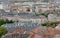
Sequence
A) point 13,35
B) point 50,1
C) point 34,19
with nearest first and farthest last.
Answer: point 13,35
point 34,19
point 50,1

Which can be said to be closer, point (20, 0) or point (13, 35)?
point (13, 35)

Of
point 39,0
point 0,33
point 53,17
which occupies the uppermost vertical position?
point 0,33

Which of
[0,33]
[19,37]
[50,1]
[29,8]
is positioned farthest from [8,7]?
[19,37]

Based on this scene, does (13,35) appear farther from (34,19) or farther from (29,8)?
(29,8)

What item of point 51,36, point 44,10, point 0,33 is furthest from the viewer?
point 44,10

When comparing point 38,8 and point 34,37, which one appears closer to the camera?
point 34,37

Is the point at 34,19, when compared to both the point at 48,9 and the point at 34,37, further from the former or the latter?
the point at 34,37

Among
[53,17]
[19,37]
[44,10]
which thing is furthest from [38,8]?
[19,37]

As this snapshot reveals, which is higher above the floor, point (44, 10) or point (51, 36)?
point (51, 36)

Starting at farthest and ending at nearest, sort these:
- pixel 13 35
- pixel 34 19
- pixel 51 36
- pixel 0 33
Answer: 1. pixel 34 19
2. pixel 0 33
3. pixel 13 35
4. pixel 51 36
